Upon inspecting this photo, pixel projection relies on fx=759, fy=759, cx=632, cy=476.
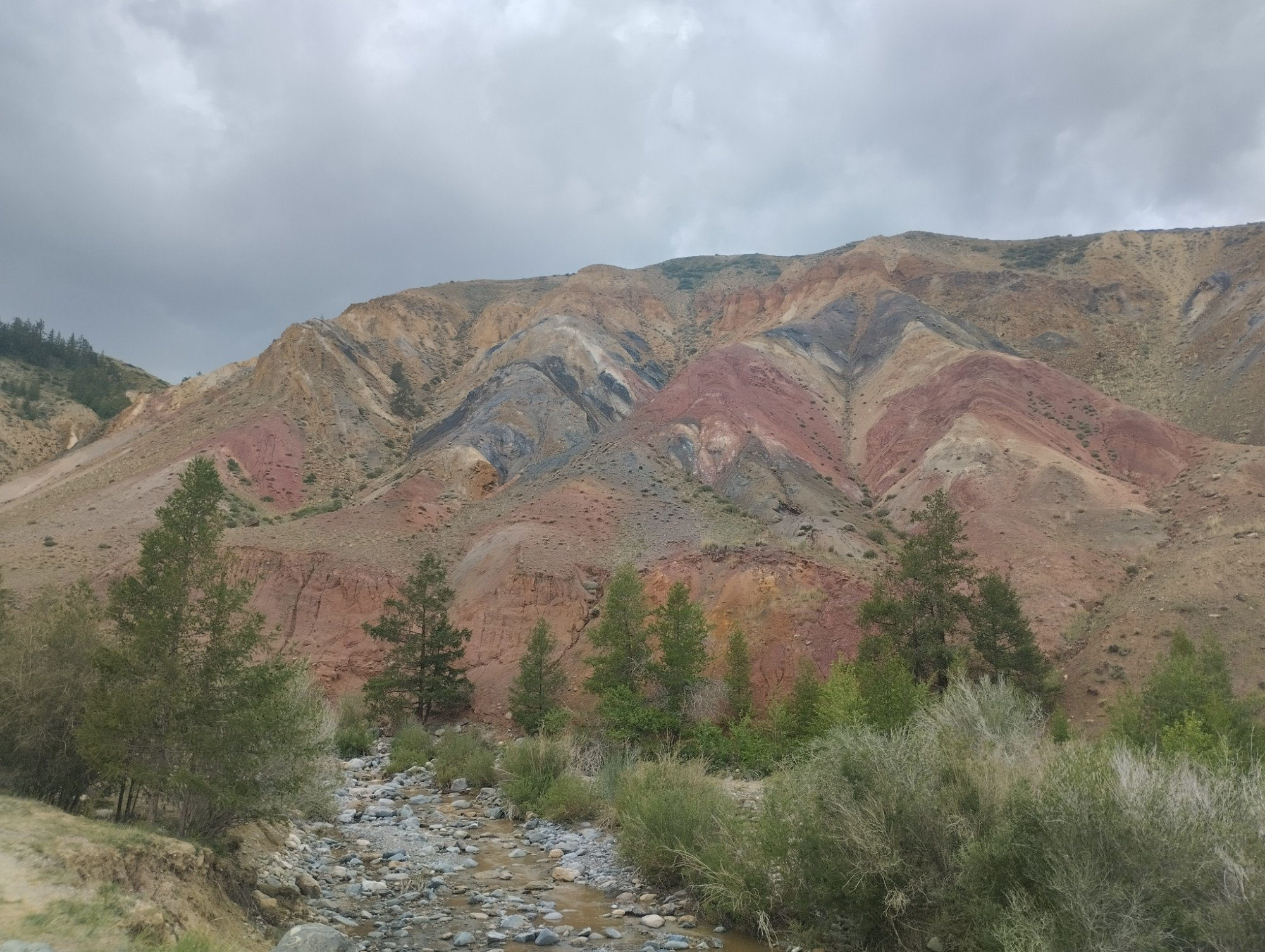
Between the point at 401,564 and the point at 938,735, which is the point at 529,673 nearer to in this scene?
the point at 401,564

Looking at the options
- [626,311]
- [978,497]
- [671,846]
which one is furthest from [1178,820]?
[626,311]

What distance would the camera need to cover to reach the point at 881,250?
4833 inches

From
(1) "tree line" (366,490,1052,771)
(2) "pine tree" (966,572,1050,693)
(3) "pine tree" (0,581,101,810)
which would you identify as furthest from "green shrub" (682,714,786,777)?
(3) "pine tree" (0,581,101,810)

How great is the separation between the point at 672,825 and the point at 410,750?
16.4 m

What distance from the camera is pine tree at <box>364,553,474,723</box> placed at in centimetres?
3528

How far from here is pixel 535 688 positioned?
3259 cm

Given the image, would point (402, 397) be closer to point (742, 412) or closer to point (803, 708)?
point (742, 412)

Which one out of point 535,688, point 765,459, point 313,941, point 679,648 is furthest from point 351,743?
point 765,459

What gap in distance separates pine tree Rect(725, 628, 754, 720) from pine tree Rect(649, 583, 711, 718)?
117cm

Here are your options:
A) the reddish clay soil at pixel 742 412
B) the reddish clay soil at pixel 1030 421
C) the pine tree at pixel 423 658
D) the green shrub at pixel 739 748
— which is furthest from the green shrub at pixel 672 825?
the reddish clay soil at pixel 1030 421

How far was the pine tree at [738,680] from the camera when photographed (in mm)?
31125

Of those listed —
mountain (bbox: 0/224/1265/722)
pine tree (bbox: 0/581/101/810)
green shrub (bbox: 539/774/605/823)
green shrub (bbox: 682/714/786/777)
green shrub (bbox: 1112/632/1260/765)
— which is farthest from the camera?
mountain (bbox: 0/224/1265/722)

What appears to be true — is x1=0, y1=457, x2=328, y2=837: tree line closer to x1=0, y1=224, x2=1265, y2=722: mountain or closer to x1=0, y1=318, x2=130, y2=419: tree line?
x1=0, y1=224, x2=1265, y2=722: mountain

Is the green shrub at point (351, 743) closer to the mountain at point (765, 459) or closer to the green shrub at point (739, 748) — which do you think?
the mountain at point (765, 459)
